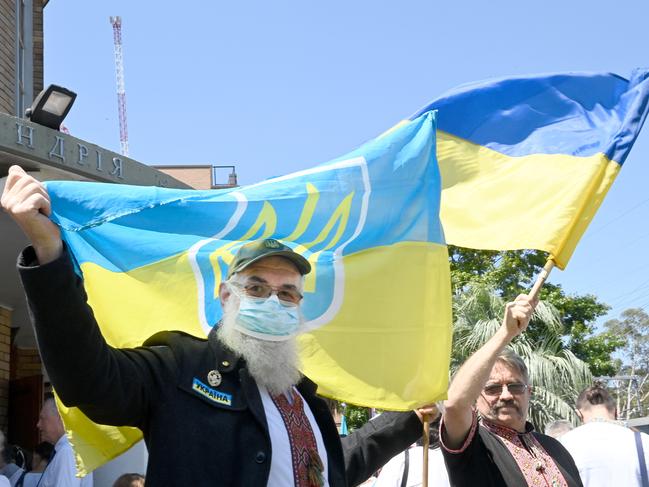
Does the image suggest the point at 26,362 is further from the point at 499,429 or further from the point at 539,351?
the point at 539,351

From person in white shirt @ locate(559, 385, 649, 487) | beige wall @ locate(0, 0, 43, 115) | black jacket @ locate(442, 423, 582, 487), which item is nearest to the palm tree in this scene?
beige wall @ locate(0, 0, 43, 115)

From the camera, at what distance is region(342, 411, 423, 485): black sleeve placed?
352 centimetres

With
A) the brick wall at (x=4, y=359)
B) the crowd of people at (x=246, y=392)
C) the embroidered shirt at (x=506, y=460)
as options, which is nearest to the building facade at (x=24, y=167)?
the brick wall at (x=4, y=359)

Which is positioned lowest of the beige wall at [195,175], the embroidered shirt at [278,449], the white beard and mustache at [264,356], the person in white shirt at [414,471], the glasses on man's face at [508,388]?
the person in white shirt at [414,471]

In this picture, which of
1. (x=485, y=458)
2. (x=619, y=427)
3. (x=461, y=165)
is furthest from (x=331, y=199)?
(x=619, y=427)

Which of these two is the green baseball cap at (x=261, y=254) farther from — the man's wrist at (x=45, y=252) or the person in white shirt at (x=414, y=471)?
the person in white shirt at (x=414, y=471)

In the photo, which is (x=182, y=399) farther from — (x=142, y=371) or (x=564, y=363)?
(x=564, y=363)

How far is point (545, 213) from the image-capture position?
4.20 metres

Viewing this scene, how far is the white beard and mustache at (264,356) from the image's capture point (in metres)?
2.94

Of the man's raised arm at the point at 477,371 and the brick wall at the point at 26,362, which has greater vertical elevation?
the brick wall at the point at 26,362

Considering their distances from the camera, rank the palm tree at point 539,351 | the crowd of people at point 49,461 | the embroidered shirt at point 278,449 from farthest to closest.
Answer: the palm tree at point 539,351, the crowd of people at point 49,461, the embroidered shirt at point 278,449

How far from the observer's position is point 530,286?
24922 millimetres

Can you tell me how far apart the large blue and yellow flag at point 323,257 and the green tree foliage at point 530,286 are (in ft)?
48.5

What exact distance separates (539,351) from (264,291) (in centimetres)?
1884
